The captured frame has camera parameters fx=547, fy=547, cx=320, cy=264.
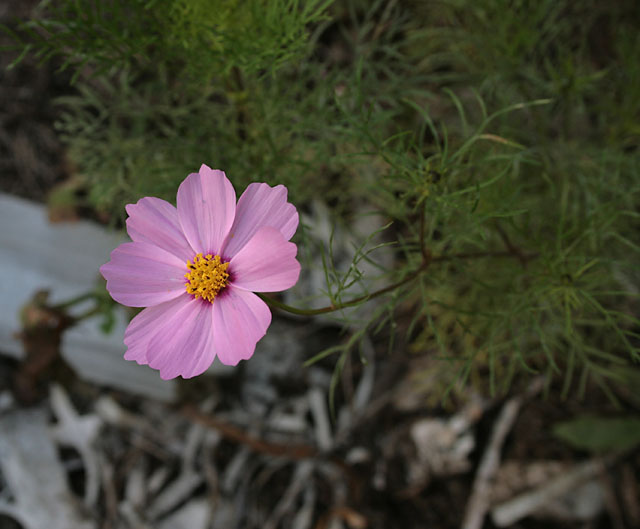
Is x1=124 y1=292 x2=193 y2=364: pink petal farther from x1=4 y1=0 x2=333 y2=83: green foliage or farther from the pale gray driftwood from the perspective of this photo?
the pale gray driftwood

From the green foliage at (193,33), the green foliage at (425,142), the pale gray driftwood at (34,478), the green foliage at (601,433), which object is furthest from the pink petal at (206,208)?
the green foliage at (601,433)

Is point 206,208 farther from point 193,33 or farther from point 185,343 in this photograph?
point 193,33

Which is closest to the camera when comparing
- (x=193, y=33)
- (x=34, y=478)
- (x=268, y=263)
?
(x=268, y=263)

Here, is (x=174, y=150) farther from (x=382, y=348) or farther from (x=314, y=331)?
(x=382, y=348)

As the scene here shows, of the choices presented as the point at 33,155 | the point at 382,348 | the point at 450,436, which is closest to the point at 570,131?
the point at 382,348

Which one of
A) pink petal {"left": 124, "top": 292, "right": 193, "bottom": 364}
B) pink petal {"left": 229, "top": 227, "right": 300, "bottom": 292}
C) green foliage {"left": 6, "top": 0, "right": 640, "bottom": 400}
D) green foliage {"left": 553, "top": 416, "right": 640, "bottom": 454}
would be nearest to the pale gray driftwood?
green foliage {"left": 6, "top": 0, "right": 640, "bottom": 400}

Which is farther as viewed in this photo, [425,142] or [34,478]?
[425,142]

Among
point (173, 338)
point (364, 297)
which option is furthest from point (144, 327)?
point (364, 297)

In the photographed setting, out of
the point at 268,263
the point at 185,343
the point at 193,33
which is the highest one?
the point at 193,33
